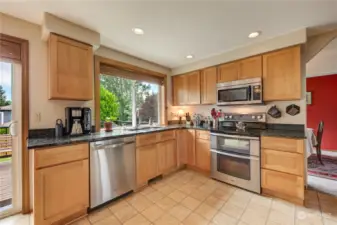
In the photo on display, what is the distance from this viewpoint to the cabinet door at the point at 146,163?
257 centimetres

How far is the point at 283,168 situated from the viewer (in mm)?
2209

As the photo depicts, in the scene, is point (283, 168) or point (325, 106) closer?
point (283, 168)

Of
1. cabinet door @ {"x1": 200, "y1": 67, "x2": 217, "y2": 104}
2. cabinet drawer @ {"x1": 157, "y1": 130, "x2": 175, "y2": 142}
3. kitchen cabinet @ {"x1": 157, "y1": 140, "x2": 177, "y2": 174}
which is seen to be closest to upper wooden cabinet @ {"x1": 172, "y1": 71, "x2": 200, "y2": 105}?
cabinet door @ {"x1": 200, "y1": 67, "x2": 217, "y2": 104}

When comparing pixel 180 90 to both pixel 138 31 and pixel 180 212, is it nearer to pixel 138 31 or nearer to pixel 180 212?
pixel 138 31

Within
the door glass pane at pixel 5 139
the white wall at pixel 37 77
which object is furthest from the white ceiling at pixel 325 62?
the door glass pane at pixel 5 139

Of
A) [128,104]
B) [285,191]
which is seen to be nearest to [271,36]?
[285,191]

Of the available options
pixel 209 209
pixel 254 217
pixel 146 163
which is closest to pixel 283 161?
pixel 254 217

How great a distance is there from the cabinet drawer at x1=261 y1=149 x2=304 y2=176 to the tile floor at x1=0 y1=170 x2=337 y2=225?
1.45 feet

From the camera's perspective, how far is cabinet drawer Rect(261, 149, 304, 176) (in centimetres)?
209

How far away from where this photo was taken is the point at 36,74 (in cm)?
207

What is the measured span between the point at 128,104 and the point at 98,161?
5.12 feet

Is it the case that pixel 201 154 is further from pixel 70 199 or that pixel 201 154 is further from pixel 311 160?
pixel 311 160

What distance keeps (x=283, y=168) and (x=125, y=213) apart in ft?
7.17

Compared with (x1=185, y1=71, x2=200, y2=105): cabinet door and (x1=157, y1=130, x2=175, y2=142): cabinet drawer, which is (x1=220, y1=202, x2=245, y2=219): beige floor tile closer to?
(x1=157, y1=130, x2=175, y2=142): cabinet drawer
